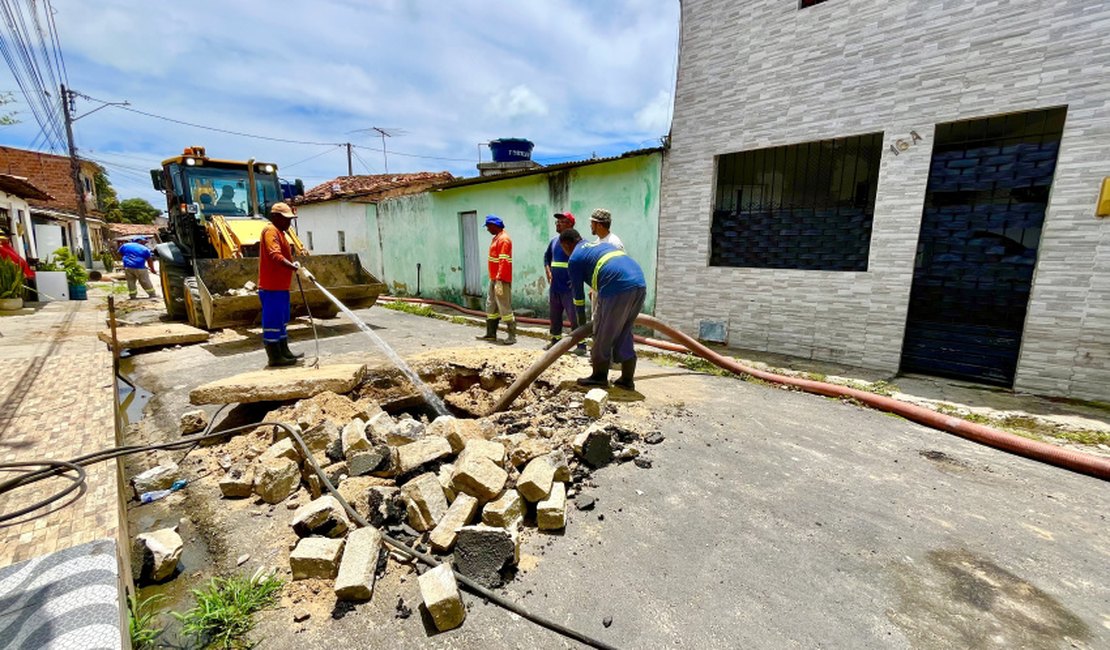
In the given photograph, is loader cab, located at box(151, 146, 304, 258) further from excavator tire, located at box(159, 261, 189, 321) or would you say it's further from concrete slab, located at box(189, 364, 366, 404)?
concrete slab, located at box(189, 364, 366, 404)

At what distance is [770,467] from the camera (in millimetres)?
2967

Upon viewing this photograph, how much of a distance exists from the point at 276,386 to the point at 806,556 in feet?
13.1

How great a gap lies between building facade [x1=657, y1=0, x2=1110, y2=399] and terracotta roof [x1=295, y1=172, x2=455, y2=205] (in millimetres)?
7928

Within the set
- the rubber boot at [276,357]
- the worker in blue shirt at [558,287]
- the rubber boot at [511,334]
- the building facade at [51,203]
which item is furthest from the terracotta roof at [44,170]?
the worker in blue shirt at [558,287]

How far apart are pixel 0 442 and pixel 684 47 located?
790 centimetres

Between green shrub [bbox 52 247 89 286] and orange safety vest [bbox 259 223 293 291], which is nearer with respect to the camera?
orange safety vest [bbox 259 223 293 291]

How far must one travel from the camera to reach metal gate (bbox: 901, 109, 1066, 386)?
4.43 metres

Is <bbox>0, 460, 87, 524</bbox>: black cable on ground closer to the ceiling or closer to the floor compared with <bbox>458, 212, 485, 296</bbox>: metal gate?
closer to the floor

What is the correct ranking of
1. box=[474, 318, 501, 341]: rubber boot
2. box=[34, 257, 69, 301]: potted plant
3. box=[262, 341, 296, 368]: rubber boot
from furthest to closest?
box=[34, 257, 69, 301]: potted plant, box=[474, 318, 501, 341]: rubber boot, box=[262, 341, 296, 368]: rubber boot

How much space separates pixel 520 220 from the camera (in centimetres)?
940

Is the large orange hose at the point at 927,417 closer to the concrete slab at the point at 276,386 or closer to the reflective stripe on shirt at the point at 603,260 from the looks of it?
the reflective stripe on shirt at the point at 603,260

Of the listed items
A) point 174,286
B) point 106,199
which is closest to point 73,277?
point 174,286

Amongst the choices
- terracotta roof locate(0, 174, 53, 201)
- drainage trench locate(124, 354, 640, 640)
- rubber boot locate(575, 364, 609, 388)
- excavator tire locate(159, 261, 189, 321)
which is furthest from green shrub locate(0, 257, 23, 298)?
rubber boot locate(575, 364, 609, 388)

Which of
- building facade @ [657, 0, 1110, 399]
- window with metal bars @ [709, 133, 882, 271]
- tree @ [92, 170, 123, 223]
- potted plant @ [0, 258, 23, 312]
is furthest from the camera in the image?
tree @ [92, 170, 123, 223]
